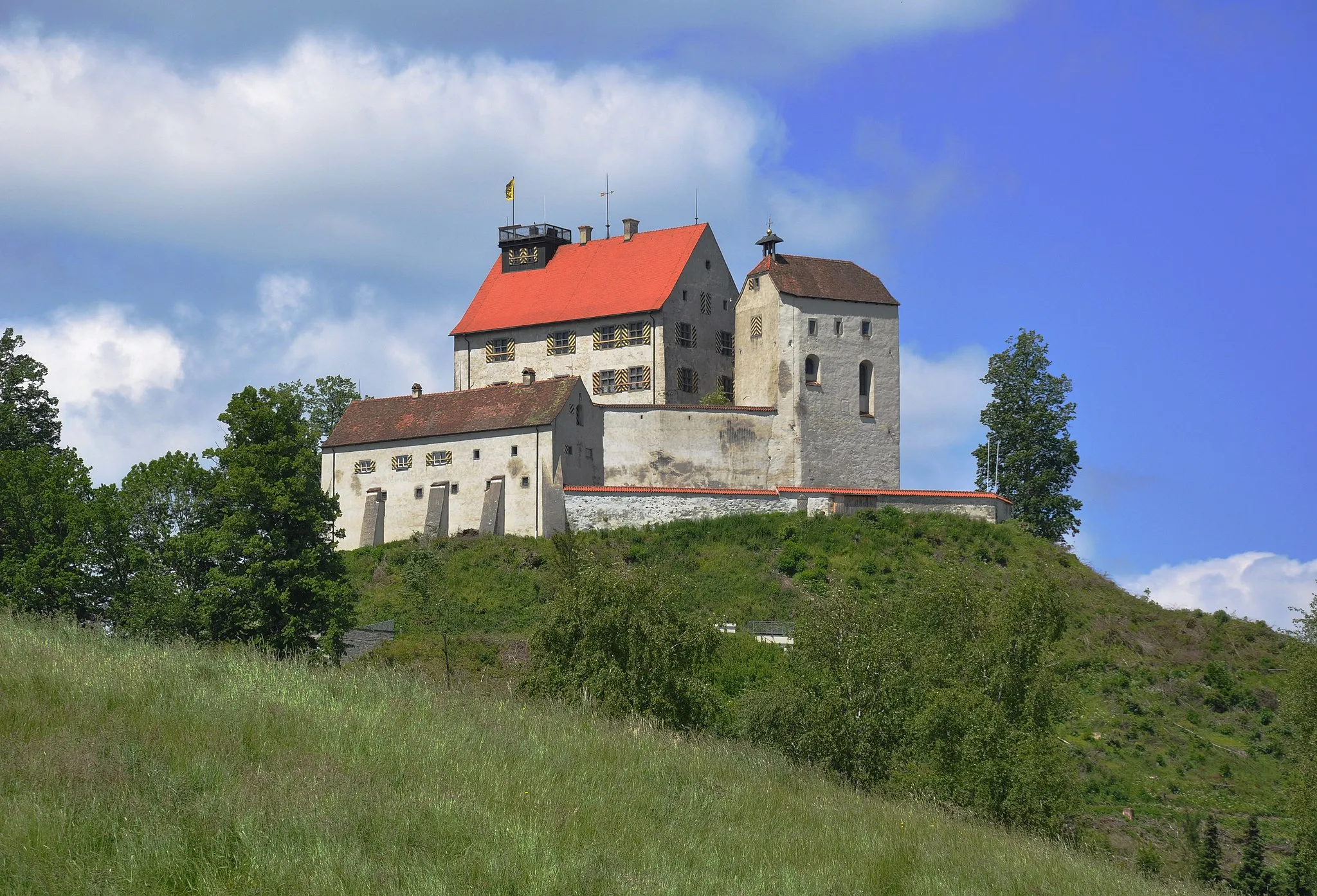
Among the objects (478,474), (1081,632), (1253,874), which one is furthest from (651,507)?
(1253,874)

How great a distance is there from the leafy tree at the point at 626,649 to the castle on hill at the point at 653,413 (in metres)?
24.8

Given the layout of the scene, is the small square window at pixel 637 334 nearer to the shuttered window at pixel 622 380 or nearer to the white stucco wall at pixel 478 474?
the shuttered window at pixel 622 380

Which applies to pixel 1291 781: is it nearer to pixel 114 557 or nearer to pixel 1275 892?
pixel 1275 892

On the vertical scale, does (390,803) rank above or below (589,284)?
below

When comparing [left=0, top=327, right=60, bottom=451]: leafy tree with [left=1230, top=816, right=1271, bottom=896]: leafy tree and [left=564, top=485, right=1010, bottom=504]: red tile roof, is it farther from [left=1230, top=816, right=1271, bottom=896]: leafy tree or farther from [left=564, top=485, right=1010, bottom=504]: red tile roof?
[left=1230, top=816, right=1271, bottom=896]: leafy tree

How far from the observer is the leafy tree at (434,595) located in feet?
164

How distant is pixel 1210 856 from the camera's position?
36438mm

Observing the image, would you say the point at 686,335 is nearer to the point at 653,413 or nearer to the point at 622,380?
the point at 622,380

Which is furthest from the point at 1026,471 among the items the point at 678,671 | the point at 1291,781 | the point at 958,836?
the point at 958,836

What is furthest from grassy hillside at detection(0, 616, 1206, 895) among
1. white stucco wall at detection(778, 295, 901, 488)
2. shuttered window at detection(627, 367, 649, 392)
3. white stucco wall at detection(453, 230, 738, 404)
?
white stucco wall at detection(453, 230, 738, 404)

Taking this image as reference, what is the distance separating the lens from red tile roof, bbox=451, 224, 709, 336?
67.9 m

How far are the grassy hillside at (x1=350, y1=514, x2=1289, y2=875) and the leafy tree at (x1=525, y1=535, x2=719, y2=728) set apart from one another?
7.08 metres

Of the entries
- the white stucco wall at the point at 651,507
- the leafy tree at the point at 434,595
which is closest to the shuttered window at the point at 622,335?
the white stucco wall at the point at 651,507

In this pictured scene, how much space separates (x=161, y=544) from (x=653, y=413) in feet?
75.0
